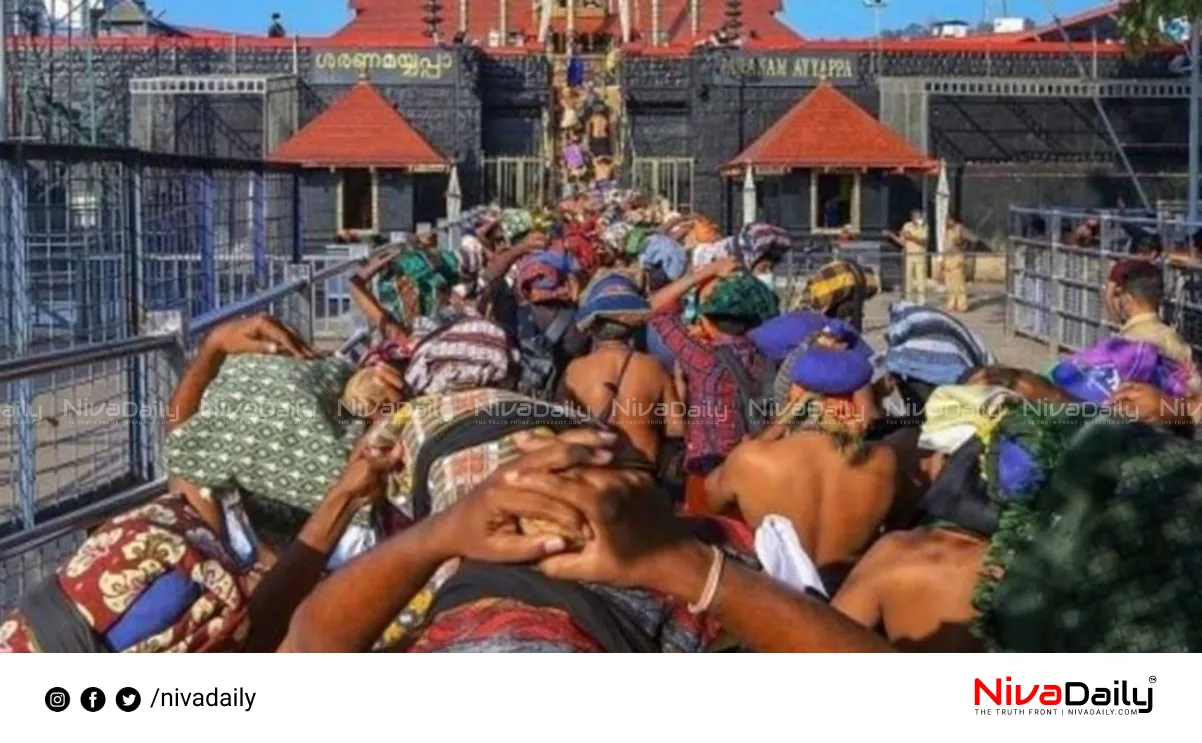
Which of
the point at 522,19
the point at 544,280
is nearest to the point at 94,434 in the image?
the point at 544,280

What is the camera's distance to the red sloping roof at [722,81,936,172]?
99.1 ft

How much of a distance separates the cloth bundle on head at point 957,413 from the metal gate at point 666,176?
2845 centimetres

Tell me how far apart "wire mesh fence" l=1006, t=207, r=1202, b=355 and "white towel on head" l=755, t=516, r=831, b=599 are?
9.38 meters

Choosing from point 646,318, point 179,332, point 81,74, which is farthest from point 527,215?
point 81,74

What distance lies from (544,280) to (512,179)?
984 inches

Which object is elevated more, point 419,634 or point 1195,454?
point 1195,454

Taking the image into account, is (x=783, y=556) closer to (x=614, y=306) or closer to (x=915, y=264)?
(x=614, y=306)

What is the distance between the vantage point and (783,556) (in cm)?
→ 285

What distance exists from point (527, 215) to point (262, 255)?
6021 millimetres

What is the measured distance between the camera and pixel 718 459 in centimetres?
571

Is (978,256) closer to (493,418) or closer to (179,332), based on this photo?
(179,332)

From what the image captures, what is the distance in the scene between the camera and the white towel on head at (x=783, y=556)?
2.82 meters
